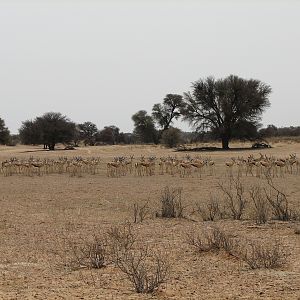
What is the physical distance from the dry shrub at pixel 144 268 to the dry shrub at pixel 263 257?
130 centimetres

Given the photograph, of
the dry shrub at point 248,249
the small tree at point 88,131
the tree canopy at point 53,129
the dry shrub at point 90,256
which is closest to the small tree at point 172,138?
the tree canopy at point 53,129

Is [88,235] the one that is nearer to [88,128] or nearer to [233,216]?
[233,216]

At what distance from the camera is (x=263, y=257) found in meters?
8.08

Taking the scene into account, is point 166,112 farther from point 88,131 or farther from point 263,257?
point 263,257

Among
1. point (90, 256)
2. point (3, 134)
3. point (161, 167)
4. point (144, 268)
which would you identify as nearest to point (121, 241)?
point (90, 256)

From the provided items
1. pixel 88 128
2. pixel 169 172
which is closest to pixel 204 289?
pixel 169 172

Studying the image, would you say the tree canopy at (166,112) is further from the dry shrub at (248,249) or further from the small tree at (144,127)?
the dry shrub at (248,249)

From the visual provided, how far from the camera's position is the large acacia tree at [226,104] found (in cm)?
6412

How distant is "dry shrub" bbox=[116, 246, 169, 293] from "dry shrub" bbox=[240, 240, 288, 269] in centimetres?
130

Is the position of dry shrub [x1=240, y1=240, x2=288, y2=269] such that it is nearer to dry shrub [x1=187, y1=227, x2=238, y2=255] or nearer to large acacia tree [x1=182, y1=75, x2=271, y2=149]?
dry shrub [x1=187, y1=227, x2=238, y2=255]

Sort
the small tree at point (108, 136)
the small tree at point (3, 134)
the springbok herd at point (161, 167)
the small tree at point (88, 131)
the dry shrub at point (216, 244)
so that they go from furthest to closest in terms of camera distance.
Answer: the small tree at point (108, 136), the small tree at point (88, 131), the small tree at point (3, 134), the springbok herd at point (161, 167), the dry shrub at point (216, 244)

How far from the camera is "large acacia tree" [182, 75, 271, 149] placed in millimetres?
64125

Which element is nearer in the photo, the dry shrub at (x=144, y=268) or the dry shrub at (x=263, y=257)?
the dry shrub at (x=144, y=268)

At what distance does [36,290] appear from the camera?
697 centimetres
